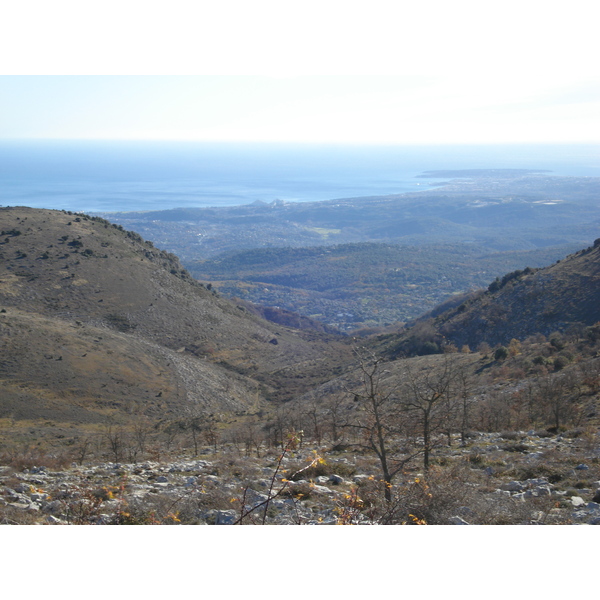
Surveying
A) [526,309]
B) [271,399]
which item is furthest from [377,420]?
[526,309]

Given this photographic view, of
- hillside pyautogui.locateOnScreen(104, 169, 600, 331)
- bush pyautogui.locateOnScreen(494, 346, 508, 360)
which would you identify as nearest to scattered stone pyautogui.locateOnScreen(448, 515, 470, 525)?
bush pyautogui.locateOnScreen(494, 346, 508, 360)

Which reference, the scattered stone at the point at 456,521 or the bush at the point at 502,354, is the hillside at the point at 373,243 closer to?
the bush at the point at 502,354

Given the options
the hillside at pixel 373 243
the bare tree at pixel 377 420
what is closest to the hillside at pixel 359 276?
the hillside at pixel 373 243

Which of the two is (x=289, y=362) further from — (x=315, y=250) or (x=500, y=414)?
(x=315, y=250)

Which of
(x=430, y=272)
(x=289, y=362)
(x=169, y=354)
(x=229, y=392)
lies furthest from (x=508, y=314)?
(x=430, y=272)

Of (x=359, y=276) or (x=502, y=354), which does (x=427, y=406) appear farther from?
(x=359, y=276)

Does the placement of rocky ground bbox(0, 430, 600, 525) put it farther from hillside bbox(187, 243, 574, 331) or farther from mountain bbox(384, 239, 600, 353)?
hillside bbox(187, 243, 574, 331)
